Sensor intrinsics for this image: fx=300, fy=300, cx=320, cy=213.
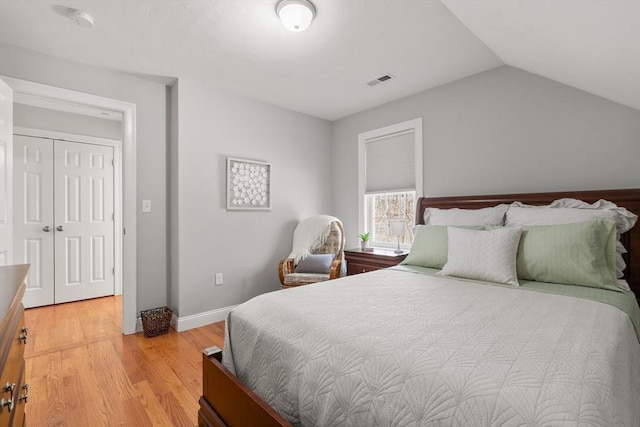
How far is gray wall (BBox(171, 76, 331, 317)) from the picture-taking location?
9.59ft

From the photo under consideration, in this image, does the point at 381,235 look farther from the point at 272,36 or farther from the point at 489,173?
the point at 272,36

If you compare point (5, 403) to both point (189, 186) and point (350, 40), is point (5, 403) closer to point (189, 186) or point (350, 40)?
point (189, 186)

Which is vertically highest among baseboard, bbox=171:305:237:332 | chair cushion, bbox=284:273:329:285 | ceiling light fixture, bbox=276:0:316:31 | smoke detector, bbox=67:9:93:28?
smoke detector, bbox=67:9:93:28

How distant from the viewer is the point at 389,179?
11.8 feet

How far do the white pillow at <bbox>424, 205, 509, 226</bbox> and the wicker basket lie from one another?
260cm

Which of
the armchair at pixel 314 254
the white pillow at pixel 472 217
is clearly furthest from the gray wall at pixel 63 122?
the white pillow at pixel 472 217

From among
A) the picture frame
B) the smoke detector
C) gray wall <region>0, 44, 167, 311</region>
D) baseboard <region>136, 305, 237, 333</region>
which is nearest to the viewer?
the smoke detector

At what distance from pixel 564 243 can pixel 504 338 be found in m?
1.15

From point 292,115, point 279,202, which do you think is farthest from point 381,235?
point 292,115

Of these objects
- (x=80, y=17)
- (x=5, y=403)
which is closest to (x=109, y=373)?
(x=5, y=403)

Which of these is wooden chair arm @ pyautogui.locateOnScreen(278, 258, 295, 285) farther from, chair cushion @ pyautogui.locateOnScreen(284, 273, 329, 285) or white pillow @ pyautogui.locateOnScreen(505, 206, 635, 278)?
white pillow @ pyautogui.locateOnScreen(505, 206, 635, 278)

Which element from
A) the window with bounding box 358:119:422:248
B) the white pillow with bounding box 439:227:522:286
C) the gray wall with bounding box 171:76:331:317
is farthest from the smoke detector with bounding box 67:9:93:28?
the white pillow with bounding box 439:227:522:286

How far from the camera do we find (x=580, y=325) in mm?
1135

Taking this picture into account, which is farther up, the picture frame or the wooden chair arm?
the picture frame
